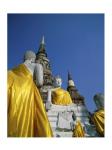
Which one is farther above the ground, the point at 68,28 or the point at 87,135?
the point at 68,28

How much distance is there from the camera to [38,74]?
281 centimetres

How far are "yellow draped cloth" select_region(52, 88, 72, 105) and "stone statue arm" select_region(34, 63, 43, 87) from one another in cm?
16

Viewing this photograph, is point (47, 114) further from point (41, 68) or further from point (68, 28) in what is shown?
point (68, 28)

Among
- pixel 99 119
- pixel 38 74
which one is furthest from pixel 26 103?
pixel 99 119

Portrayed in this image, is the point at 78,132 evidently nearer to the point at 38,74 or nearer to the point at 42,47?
the point at 38,74

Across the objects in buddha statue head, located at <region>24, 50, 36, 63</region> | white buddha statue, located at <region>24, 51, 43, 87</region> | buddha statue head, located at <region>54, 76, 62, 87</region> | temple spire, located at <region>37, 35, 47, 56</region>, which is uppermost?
temple spire, located at <region>37, 35, 47, 56</region>

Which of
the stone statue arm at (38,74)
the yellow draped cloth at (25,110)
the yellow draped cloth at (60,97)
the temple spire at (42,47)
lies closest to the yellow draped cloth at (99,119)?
the yellow draped cloth at (60,97)

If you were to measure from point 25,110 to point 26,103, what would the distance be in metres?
0.06

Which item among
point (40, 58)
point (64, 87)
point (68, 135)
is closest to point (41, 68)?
point (40, 58)

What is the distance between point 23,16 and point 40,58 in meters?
0.39

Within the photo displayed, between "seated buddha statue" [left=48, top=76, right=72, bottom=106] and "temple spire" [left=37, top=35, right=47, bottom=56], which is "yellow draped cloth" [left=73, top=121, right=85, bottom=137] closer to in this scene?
"seated buddha statue" [left=48, top=76, right=72, bottom=106]

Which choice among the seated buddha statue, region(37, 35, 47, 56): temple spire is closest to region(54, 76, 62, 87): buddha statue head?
the seated buddha statue

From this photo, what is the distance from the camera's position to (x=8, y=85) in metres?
2.78

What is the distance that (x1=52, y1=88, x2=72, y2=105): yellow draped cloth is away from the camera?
2816 mm
